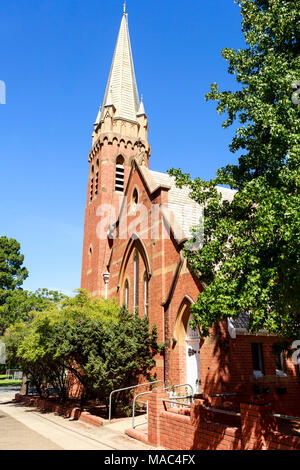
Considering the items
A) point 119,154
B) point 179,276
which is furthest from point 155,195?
point 119,154

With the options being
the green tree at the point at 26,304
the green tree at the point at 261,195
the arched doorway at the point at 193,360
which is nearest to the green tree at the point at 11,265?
the green tree at the point at 26,304

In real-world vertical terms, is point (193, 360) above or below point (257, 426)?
above

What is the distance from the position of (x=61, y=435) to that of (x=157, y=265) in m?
8.32

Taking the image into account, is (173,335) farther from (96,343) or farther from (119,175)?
(119,175)

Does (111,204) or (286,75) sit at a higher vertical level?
(111,204)

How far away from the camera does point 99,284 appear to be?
27.5m

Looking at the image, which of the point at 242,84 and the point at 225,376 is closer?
the point at 242,84

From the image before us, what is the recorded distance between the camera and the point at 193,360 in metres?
14.8

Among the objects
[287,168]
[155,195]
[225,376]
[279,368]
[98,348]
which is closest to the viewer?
[287,168]

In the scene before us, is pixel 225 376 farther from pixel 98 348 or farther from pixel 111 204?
pixel 111 204

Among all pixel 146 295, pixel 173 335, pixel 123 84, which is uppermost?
pixel 123 84

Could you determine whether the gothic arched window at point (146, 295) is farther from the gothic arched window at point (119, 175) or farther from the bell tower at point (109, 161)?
the gothic arched window at point (119, 175)

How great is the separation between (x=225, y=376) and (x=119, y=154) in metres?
24.7
